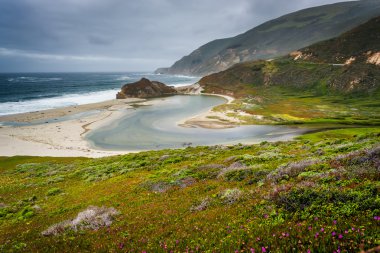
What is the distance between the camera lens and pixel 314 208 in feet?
27.1

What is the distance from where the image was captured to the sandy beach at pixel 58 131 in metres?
54.4

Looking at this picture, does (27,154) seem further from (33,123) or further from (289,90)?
(289,90)

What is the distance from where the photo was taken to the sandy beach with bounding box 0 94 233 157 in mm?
54406

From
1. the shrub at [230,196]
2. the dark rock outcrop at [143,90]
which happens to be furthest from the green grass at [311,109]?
the dark rock outcrop at [143,90]

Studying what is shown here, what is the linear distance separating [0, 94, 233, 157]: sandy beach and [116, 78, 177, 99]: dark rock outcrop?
41923 mm

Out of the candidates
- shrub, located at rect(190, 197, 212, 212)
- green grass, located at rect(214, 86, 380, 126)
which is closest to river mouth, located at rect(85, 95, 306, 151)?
green grass, located at rect(214, 86, 380, 126)

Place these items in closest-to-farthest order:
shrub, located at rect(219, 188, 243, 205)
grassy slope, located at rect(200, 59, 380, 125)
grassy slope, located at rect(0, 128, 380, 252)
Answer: grassy slope, located at rect(0, 128, 380, 252) → shrub, located at rect(219, 188, 243, 205) → grassy slope, located at rect(200, 59, 380, 125)

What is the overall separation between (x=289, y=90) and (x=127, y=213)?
133 m

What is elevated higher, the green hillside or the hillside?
the hillside

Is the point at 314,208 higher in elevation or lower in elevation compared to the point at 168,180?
higher

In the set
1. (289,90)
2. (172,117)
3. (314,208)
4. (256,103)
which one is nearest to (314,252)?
(314,208)

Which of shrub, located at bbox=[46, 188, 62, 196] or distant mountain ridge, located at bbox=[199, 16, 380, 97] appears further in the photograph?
distant mountain ridge, located at bbox=[199, 16, 380, 97]

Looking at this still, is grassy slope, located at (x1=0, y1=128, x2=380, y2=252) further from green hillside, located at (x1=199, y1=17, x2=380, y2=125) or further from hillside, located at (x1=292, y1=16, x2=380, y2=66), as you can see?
hillside, located at (x1=292, y1=16, x2=380, y2=66)

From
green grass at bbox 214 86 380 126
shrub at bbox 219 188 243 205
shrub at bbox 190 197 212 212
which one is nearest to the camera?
shrub at bbox 219 188 243 205
